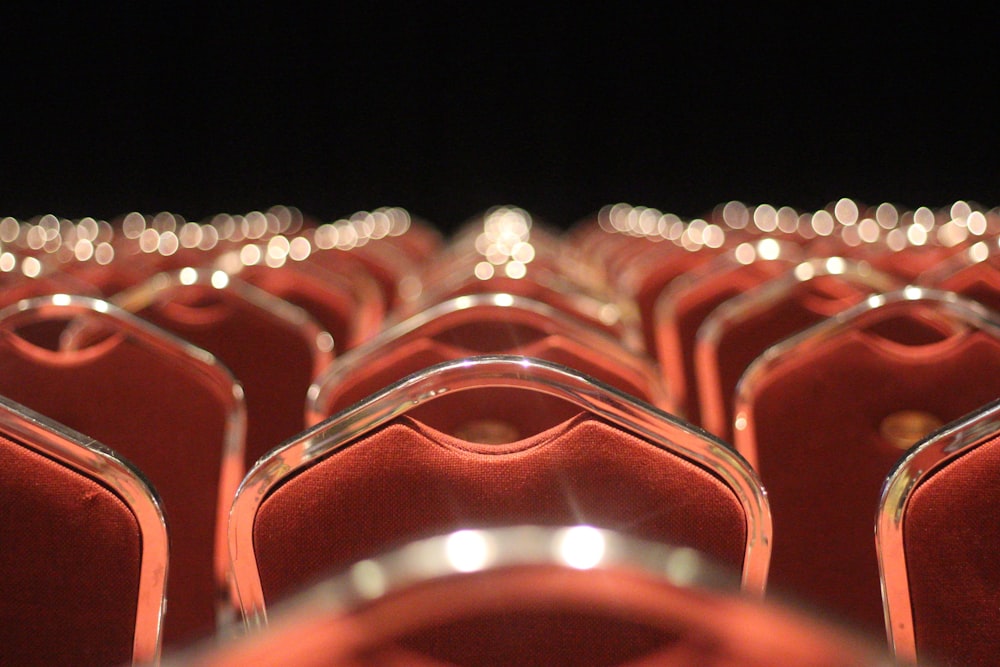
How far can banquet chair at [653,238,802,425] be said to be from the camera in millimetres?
1866

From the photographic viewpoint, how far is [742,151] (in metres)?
9.52

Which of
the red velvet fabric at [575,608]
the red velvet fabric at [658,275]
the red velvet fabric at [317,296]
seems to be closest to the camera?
the red velvet fabric at [575,608]

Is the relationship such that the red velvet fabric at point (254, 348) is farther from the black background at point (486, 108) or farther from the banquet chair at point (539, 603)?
the black background at point (486, 108)

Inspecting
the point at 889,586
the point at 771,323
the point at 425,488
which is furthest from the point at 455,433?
the point at 771,323

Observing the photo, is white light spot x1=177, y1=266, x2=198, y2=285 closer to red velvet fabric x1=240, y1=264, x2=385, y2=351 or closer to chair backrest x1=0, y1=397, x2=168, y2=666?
red velvet fabric x1=240, y1=264, x2=385, y2=351

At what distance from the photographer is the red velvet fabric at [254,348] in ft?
5.04

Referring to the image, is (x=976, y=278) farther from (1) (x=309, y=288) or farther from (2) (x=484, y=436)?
(1) (x=309, y=288)

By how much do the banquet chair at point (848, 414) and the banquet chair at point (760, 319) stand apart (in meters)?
0.33

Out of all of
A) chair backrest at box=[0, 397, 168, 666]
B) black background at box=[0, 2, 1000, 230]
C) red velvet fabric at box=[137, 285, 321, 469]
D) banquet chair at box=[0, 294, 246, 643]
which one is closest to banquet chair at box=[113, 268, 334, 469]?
red velvet fabric at box=[137, 285, 321, 469]

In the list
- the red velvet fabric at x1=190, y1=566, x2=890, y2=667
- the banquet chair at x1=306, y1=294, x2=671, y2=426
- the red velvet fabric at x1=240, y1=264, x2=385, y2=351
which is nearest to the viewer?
the red velvet fabric at x1=190, y1=566, x2=890, y2=667

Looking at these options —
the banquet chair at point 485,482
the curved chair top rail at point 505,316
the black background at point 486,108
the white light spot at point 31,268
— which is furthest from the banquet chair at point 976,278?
the black background at point 486,108

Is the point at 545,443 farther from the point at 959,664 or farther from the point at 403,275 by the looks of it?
the point at 403,275

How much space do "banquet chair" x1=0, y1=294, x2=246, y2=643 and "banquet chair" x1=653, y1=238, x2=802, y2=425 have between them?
0.93 m

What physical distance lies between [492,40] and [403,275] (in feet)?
22.7
